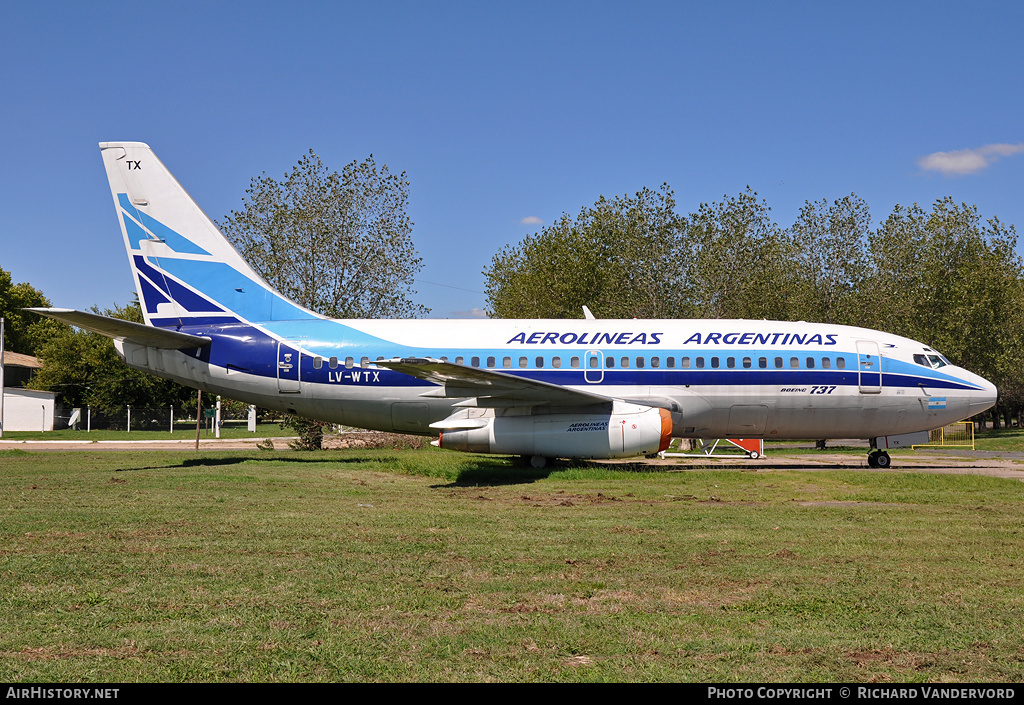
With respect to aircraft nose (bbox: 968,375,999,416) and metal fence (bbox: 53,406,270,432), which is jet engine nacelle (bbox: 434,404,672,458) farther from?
metal fence (bbox: 53,406,270,432)

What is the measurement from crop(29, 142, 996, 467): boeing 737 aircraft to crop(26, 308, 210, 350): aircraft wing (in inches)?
2.4

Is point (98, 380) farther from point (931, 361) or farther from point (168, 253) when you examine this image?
point (931, 361)

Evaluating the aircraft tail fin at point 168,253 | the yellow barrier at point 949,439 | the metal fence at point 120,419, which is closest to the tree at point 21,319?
the metal fence at point 120,419

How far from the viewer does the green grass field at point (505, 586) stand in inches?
200

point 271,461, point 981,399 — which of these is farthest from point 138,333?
point 981,399

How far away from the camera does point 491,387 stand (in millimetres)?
18281

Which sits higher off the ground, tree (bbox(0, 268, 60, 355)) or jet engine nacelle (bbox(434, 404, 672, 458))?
tree (bbox(0, 268, 60, 355))

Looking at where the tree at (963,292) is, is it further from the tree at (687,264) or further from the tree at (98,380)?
the tree at (98,380)

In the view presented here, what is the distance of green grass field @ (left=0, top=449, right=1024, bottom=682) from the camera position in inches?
200

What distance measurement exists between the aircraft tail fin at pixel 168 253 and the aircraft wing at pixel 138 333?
2.37 feet

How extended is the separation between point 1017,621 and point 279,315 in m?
18.2

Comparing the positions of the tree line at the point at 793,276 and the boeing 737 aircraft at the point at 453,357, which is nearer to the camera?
the boeing 737 aircraft at the point at 453,357

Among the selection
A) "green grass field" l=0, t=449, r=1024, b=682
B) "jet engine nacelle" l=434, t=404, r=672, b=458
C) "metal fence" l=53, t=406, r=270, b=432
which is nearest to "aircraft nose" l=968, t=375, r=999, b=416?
A: "green grass field" l=0, t=449, r=1024, b=682

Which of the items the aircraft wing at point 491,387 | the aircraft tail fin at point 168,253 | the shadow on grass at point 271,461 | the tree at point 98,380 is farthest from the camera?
the tree at point 98,380
